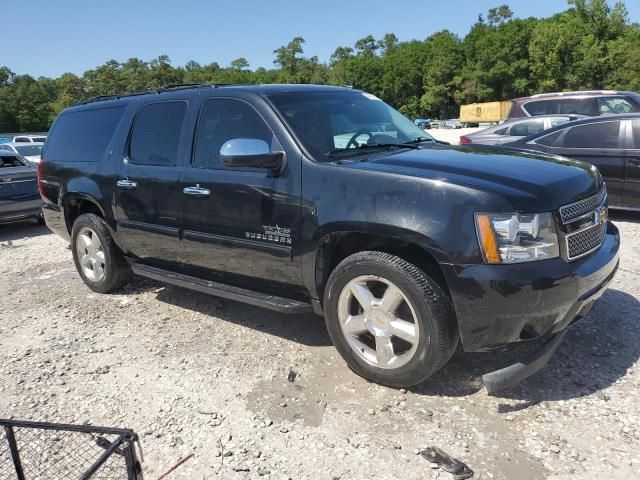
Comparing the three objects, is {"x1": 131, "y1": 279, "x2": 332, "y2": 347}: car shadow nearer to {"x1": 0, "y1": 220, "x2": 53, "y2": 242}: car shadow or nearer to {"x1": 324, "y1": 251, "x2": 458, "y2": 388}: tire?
{"x1": 324, "y1": 251, "x2": 458, "y2": 388}: tire

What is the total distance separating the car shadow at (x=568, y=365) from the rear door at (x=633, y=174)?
12.1 feet

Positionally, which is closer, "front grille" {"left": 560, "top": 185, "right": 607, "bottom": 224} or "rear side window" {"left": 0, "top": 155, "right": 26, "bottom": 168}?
"front grille" {"left": 560, "top": 185, "right": 607, "bottom": 224}

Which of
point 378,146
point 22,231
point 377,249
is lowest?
point 22,231

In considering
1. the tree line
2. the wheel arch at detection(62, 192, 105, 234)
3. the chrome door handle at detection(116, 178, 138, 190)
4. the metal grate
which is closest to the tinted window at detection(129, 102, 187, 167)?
the chrome door handle at detection(116, 178, 138, 190)

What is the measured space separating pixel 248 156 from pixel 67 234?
3159 millimetres

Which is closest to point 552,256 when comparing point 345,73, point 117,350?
point 117,350

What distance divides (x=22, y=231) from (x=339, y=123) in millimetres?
7633

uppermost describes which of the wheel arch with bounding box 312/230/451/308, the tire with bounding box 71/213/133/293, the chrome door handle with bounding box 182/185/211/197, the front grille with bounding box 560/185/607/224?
the chrome door handle with bounding box 182/185/211/197

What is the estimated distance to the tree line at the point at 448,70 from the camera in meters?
63.0

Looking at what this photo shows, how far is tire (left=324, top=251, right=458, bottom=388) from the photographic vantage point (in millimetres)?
2975

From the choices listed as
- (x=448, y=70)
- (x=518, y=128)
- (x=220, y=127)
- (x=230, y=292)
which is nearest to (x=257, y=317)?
(x=230, y=292)

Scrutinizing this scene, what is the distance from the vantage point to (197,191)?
398 centimetres

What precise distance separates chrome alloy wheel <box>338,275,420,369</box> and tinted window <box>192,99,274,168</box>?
1.30 m

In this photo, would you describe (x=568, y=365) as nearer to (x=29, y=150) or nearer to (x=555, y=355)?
(x=555, y=355)
